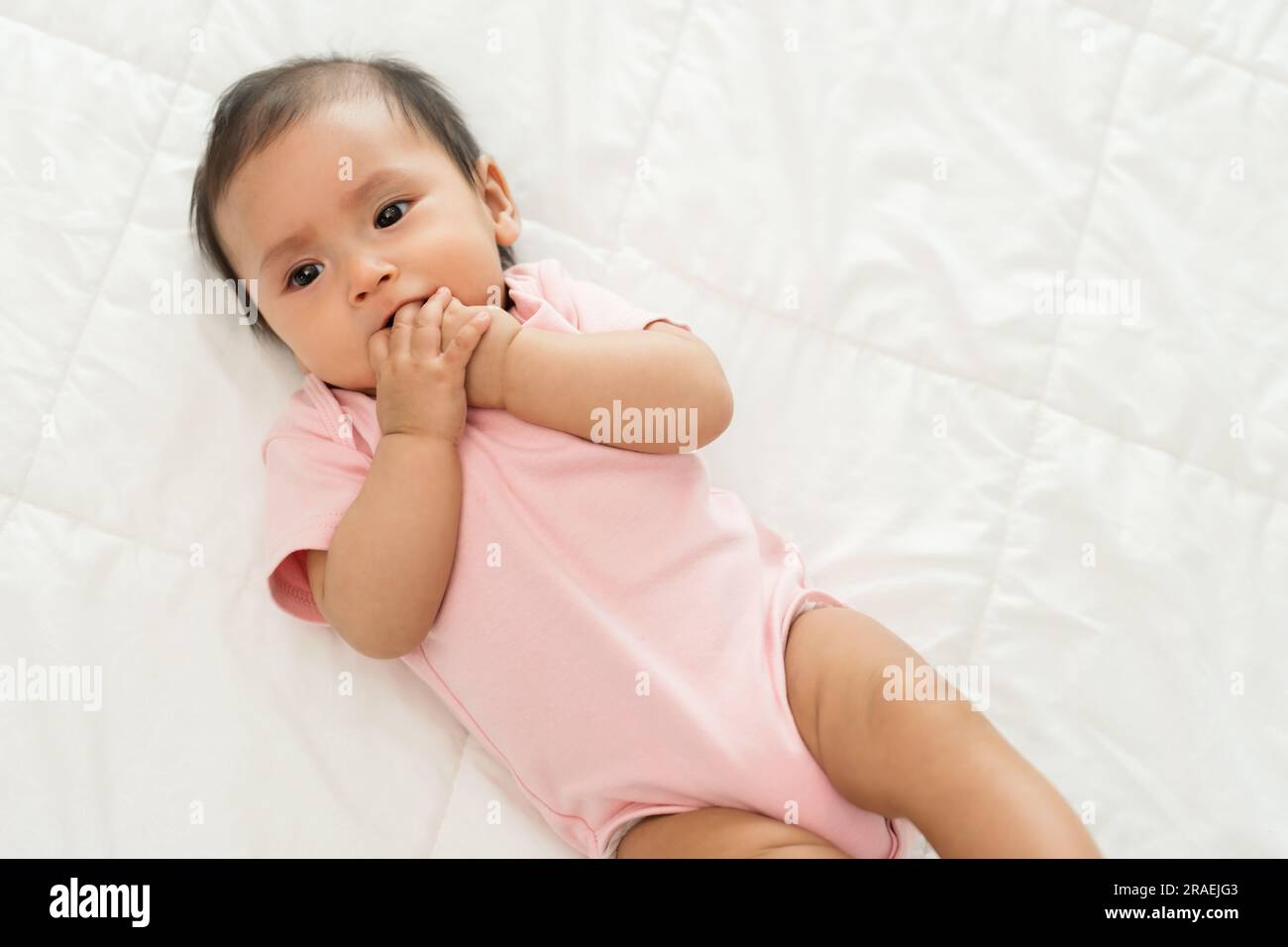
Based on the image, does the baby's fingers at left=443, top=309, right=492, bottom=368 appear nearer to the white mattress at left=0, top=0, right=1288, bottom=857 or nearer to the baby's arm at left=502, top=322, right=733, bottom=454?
the baby's arm at left=502, top=322, right=733, bottom=454

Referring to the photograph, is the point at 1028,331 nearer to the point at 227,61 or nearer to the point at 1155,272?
the point at 1155,272

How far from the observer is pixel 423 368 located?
3.87 ft

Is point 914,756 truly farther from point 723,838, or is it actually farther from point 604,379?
point 604,379

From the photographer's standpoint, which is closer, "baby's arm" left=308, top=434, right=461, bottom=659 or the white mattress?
"baby's arm" left=308, top=434, right=461, bottom=659

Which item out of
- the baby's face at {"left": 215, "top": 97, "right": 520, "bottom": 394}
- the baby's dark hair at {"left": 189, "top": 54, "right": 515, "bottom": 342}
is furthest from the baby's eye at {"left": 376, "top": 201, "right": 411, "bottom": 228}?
the baby's dark hair at {"left": 189, "top": 54, "right": 515, "bottom": 342}

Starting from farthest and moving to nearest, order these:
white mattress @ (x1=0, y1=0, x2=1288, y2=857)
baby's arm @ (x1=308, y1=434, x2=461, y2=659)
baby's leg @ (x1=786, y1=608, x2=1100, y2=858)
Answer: white mattress @ (x1=0, y1=0, x2=1288, y2=857) → baby's arm @ (x1=308, y1=434, x2=461, y2=659) → baby's leg @ (x1=786, y1=608, x2=1100, y2=858)

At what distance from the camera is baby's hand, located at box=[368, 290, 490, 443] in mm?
1182

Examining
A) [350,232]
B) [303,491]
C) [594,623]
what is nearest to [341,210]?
[350,232]

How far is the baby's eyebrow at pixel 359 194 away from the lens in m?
1.19

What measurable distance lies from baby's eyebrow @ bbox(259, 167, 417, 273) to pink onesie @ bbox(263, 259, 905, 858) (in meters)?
0.17

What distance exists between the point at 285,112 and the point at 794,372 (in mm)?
642

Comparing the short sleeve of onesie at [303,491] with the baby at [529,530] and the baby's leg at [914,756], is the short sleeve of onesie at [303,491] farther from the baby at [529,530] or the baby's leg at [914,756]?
the baby's leg at [914,756]

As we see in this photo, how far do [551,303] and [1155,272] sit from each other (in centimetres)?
74

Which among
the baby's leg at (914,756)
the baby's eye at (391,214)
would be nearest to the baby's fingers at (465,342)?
the baby's eye at (391,214)
